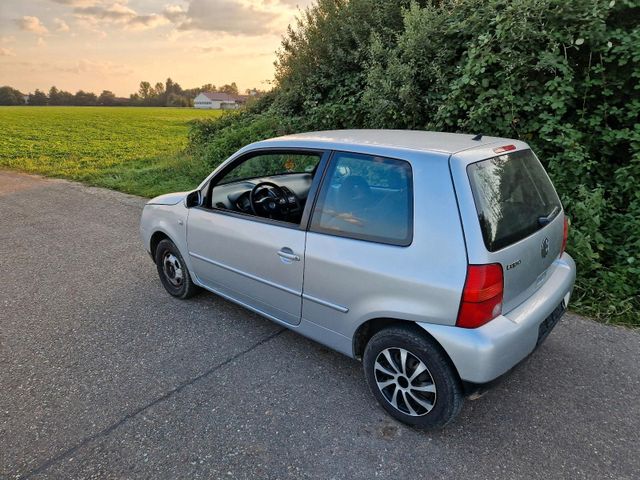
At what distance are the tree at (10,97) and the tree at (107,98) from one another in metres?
11.3

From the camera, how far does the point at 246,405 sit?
271cm

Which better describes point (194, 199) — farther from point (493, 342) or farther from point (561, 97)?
point (561, 97)

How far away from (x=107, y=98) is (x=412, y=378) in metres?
80.8

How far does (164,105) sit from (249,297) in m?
74.5

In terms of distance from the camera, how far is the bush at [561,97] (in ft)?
13.1

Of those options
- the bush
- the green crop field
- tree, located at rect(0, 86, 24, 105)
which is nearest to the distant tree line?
tree, located at rect(0, 86, 24, 105)

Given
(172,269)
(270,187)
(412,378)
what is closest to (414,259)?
(412,378)

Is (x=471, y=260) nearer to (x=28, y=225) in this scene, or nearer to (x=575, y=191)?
(x=575, y=191)

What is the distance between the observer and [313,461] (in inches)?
90.0

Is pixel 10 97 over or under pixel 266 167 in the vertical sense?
over

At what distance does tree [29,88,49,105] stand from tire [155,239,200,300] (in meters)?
79.6

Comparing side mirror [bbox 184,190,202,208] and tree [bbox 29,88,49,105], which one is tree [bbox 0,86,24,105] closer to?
tree [bbox 29,88,49,105]

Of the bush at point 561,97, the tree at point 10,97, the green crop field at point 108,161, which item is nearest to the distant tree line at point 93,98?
the tree at point 10,97

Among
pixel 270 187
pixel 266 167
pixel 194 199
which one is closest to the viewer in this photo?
pixel 270 187
